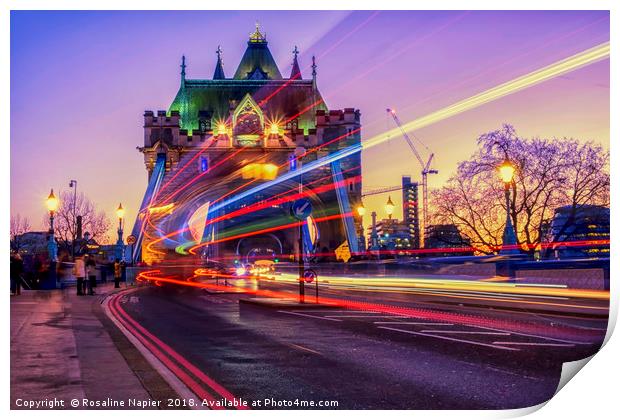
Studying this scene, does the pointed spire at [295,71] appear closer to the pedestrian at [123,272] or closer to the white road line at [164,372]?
the pedestrian at [123,272]

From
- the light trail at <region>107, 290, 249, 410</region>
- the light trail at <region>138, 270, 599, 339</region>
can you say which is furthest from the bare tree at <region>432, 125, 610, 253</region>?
the light trail at <region>107, 290, 249, 410</region>

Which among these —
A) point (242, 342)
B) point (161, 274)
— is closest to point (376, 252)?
point (161, 274)

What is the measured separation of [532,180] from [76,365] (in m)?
30.3

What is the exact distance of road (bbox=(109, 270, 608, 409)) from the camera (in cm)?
867

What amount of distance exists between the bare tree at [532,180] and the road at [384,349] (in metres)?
14.1

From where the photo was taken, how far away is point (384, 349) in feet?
40.4

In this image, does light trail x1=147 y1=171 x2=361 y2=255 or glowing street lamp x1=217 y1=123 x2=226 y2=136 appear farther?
glowing street lamp x1=217 y1=123 x2=226 y2=136

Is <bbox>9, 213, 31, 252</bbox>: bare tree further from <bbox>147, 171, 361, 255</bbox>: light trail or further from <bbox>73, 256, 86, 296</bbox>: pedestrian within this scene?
<bbox>147, 171, 361, 255</bbox>: light trail

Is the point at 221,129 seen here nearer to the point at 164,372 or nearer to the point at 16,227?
the point at 16,227

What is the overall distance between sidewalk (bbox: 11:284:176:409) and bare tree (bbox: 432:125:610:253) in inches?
927

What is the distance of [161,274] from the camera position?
175 ft
